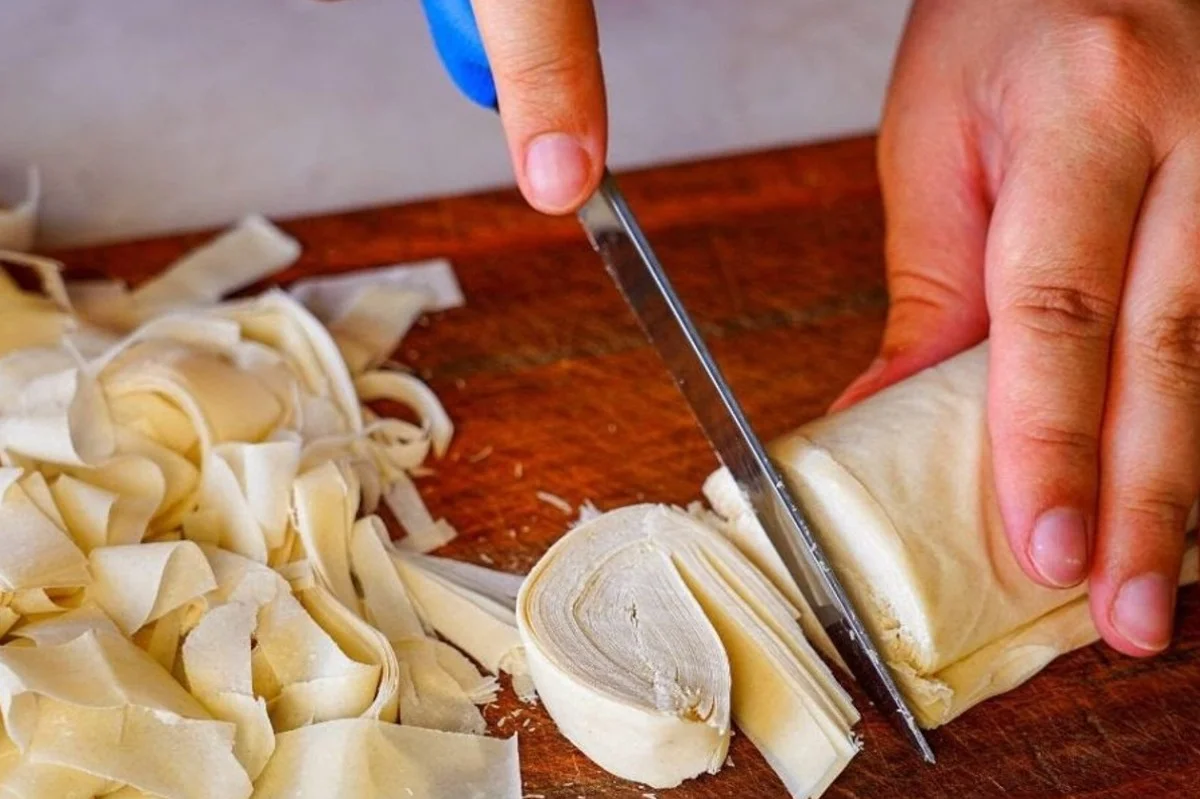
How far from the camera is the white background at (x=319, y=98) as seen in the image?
281cm

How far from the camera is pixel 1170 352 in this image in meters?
1.85

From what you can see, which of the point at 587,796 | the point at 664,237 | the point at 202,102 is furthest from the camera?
the point at 202,102

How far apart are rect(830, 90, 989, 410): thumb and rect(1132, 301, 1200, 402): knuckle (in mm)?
317

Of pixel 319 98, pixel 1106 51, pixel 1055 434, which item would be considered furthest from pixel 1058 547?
pixel 319 98

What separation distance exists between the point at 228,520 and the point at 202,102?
136 cm

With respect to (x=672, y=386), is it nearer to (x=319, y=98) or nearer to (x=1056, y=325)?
(x=1056, y=325)

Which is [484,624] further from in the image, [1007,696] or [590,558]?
[1007,696]

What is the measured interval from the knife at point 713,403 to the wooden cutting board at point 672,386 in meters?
0.12

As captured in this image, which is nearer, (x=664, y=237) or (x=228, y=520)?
(x=228, y=520)

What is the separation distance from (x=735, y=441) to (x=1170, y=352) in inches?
23.2

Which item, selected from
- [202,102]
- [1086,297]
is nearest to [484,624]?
[1086,297]

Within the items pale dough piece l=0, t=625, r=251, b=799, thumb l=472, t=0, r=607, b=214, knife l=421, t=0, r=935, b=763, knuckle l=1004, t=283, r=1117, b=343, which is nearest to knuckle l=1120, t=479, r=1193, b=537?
knuckle l=1004, t=283, r=1117, b=343

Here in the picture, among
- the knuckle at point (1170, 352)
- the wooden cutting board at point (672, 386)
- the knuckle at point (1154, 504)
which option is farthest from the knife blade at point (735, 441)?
the knuckle at point (1170, 352)

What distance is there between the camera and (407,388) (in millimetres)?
2254
